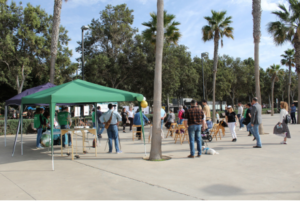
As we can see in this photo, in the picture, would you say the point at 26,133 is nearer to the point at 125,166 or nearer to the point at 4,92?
the point at 125,166

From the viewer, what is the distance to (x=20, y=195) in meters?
4.56

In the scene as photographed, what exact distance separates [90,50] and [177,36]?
47.1ft

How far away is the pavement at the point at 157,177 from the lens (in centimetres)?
448

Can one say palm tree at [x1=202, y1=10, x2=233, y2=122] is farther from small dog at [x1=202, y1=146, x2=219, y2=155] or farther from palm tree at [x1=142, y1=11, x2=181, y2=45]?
small dog at [x1=202, y1=146, x2=219, y2=155]

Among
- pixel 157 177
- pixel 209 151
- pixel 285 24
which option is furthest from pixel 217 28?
pixel 157 177

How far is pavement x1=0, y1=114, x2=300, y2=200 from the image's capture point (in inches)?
176

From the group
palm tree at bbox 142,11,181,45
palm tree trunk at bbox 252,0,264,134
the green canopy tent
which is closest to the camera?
the green canopy tent

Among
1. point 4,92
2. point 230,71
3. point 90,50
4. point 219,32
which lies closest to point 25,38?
point 90,50

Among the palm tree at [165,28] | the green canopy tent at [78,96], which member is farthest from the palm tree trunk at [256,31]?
the green canopy tent at [78,96]

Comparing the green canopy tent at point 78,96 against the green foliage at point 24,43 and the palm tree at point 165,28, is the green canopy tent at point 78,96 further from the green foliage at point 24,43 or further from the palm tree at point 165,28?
the green foliage at point 24,43

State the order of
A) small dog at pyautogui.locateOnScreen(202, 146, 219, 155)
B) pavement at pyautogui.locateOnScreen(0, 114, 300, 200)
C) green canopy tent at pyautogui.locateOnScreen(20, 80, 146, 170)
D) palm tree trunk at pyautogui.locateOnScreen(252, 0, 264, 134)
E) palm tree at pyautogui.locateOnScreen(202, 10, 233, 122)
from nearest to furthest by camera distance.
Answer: pavement at pyautogui.locateOnScreen(0, 114, 300, 200), green canopy tent at pyautogui.locateOnScreen(20, 80, 146, 170), small dog at pyautogui.locateOnScreen(202, 146, 219, 155), palm tree trunk at pyautogui.locateOnScreen(252, 0, 264, 134), palm tree at pyautogui.locateOnScreen(202, 10, 233, 122)

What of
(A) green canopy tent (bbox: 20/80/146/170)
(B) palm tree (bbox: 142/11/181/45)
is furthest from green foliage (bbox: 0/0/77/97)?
(A) green canopy tent (bbox: 20/80/146/170)

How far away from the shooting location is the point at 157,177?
5.59 m

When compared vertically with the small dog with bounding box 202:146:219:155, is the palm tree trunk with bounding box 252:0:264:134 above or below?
above
